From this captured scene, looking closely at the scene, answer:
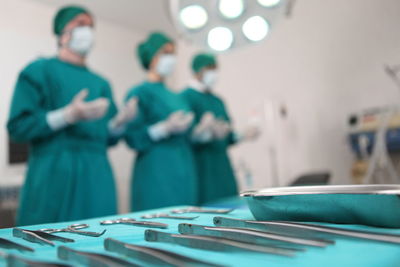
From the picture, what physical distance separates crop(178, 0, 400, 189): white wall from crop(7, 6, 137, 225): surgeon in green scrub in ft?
6.48

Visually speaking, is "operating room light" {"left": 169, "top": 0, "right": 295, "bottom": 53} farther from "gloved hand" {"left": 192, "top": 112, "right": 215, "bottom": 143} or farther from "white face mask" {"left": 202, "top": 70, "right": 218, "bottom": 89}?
"white face mask" {"left": 202, "top": 70, "right": 218, "bottom": 89}

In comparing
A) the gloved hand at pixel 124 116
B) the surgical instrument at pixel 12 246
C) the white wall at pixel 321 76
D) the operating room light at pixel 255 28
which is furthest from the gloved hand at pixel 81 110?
the white wall at pixel 321 76

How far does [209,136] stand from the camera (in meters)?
2.37

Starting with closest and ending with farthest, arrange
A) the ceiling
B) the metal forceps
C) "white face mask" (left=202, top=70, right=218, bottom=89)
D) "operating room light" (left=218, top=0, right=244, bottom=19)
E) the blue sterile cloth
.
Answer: the blue sterile cloth, the metal forceps, "operating room light" (left=218, top=0, right=244, bottom=19), "white face mask" (left=202, top=70, right=218, bottom=89), the ceiling

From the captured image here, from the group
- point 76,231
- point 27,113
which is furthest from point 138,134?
point 76,231

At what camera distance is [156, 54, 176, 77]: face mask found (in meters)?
2.23

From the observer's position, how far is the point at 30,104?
1469 mm

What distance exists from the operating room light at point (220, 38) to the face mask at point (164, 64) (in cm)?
73

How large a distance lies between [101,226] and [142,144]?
1.36 meters

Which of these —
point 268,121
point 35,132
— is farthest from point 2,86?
point 268,121

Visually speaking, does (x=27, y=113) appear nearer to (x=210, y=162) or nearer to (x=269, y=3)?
(x=269, y=3)

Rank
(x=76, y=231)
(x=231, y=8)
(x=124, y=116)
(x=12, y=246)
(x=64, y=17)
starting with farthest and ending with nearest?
(x=124, y=116) → (x=64, y=17) → (x=231, y=8) → (x=76, y=231) → (x=12, y=246)

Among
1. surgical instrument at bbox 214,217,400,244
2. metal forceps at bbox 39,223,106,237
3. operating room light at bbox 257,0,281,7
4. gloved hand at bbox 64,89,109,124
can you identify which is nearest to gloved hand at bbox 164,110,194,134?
gloved hand at bbox 64,89,109,124

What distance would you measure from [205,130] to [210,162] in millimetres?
271
